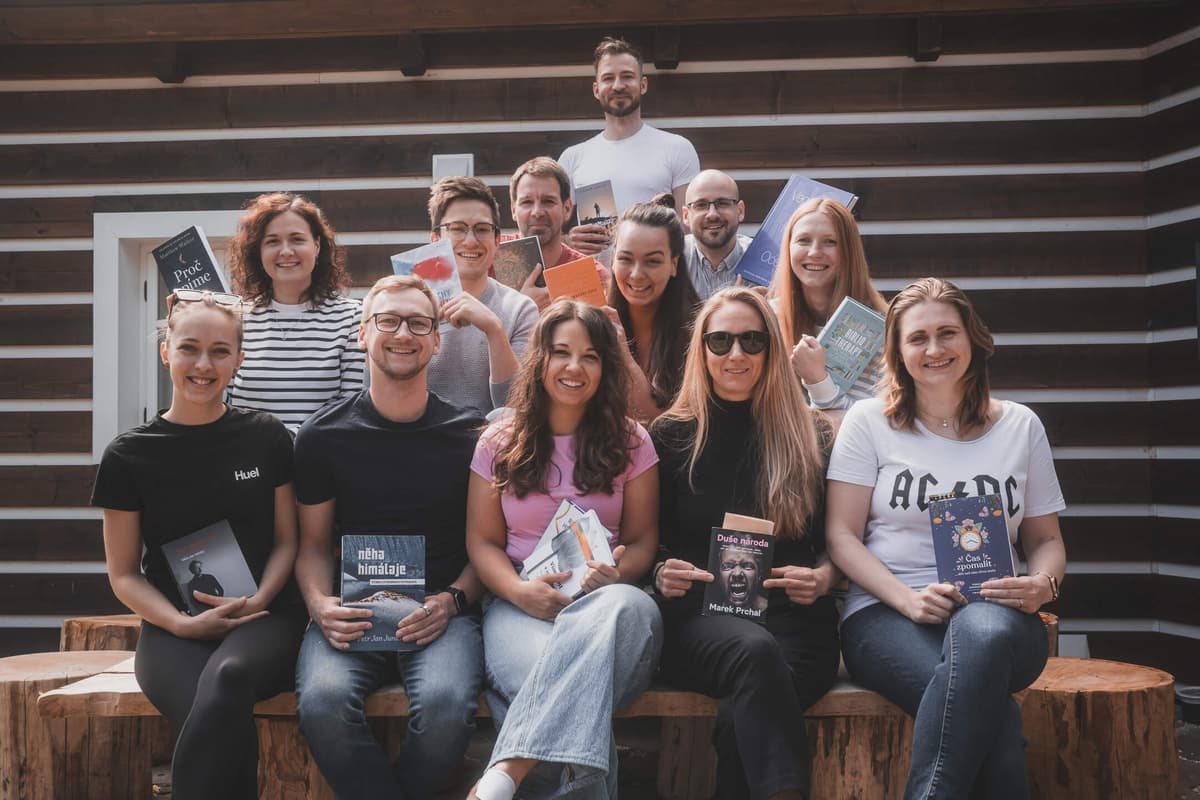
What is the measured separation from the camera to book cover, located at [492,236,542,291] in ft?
12.1

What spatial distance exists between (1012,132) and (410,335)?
3846 mm

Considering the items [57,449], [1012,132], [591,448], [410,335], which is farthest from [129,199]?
[1012,132]

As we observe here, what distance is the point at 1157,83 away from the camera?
4918 millimetres

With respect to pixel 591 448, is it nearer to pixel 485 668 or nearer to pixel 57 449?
pixel 485 668

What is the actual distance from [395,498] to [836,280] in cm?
176

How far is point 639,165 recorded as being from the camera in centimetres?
445

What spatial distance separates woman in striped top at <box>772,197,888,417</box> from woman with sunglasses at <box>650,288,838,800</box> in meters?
0.53

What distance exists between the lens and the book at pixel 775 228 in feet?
12.1

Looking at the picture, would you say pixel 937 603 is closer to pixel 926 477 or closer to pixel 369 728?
pixel 926 477

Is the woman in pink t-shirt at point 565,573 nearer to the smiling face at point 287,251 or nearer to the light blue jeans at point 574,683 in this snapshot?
the light blue jeans at point 574,683

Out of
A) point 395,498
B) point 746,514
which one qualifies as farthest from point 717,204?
point 395,498

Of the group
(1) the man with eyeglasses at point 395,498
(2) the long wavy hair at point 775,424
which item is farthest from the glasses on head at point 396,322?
(2) the long wavy hair at point 775,424

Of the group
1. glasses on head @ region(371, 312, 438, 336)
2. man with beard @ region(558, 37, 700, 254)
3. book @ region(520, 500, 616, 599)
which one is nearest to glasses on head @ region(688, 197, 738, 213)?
man with beard @ region(558, 37, 700, 254)

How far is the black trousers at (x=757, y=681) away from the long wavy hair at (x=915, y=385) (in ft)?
2.16
